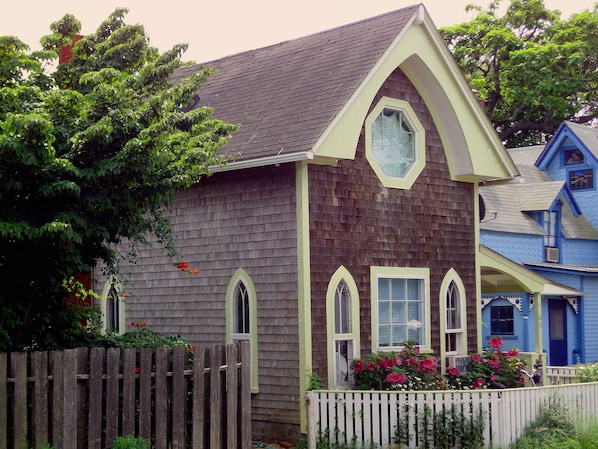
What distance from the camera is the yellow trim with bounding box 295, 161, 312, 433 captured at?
1623 centimetres

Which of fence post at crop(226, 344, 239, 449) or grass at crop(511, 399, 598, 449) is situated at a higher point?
fence post at crop(226, 344, 239, 449)

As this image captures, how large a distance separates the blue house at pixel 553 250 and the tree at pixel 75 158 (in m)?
14.4

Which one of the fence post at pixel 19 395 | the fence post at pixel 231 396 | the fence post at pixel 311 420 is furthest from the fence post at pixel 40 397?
the fence post at pixel 311 420

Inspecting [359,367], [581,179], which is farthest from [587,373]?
[581,179]

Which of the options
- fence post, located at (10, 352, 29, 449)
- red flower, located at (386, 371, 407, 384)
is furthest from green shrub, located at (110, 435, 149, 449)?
red flower, located at (386, 371, 407, 384)

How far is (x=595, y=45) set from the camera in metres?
48.2

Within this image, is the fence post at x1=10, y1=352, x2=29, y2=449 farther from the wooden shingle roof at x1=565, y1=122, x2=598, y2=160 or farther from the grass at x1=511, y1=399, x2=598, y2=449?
the wooden shingle roof at x1=565, y1=122, x2=598, y2=160

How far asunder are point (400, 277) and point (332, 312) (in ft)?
6.67

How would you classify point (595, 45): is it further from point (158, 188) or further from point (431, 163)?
point (158, 188)

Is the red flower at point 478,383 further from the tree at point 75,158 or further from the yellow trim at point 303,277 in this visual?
the tree at point 75,158

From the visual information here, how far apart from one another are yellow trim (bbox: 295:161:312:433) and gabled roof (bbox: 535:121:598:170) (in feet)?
73.0

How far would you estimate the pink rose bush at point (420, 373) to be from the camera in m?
16.6

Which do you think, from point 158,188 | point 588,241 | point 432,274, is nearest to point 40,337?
point 158,188

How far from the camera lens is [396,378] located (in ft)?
53.3
